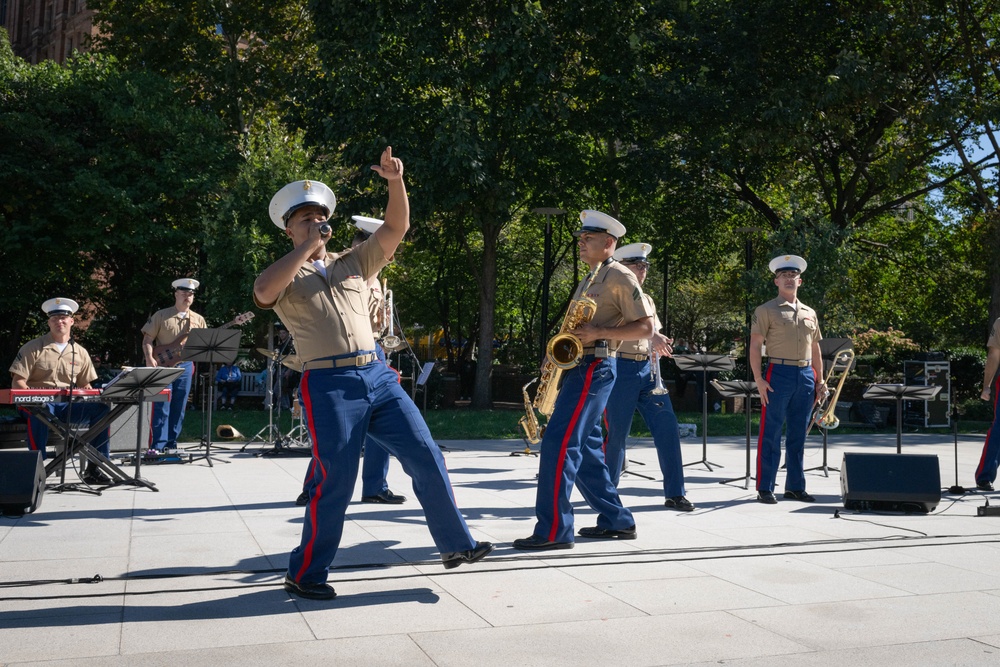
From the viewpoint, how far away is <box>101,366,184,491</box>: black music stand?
29.6 ft

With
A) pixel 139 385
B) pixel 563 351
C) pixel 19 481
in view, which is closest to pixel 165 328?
pixel 139 385

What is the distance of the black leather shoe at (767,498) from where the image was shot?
909 cm

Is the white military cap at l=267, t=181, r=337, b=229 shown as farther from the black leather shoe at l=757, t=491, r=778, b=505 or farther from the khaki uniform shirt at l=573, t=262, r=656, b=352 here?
the black leather shoe at l=757, t=491, r=778, b=505

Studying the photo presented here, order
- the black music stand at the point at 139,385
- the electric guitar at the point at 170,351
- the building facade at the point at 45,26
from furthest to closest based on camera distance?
the building facade at the point at 45,26 → the electric guitar at the point at 170,351 → the black music stand at the point at 139,385

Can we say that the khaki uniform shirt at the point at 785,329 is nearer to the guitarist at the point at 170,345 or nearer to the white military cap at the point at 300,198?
the white military cap at the point at 300,198

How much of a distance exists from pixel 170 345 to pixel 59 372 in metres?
2.22

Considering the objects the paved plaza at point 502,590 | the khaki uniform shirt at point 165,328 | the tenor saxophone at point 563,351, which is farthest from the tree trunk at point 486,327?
the tenor saxophone at point 563,351

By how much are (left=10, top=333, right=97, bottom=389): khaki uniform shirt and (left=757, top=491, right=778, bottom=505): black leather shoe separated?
22.1 feet

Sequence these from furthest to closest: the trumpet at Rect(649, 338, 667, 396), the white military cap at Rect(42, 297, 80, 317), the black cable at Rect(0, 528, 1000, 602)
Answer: the white military cap at Rect(42, 297, 80, 317)
the trumpet at Rect(649, 338, 667, 396)
the black cable at Rect(0, 528, 1000, 602)

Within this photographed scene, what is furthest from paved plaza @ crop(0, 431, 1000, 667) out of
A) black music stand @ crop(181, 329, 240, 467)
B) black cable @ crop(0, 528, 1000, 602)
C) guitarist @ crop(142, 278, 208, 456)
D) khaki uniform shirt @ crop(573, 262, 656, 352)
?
guitarist @ crop(142, 278, 208, 456)

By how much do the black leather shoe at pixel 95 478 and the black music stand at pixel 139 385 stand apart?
287 mm

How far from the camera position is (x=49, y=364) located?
10031mm

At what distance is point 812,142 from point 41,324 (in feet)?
83.0

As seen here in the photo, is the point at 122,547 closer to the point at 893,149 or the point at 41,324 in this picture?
the point at 893,149
